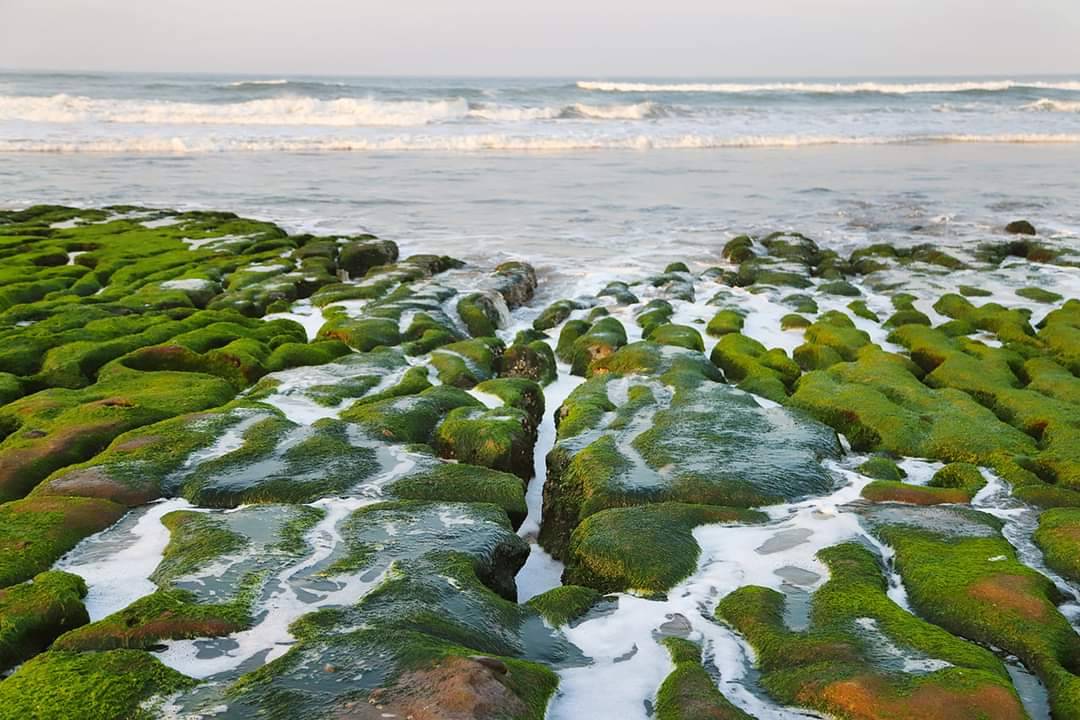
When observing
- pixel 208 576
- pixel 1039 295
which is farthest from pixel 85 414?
pixel 1039 295

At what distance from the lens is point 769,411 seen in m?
8.32

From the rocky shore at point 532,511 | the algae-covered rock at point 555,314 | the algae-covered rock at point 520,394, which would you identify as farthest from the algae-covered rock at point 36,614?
the algae-covered rock at point 555,314

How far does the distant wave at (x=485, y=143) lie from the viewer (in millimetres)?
35562

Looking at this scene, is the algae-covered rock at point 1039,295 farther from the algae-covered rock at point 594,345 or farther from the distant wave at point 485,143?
the distant wave at point 485,143

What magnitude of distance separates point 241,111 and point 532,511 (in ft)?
158

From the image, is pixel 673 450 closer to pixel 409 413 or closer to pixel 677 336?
pixel 409 413

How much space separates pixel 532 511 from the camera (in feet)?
24.4

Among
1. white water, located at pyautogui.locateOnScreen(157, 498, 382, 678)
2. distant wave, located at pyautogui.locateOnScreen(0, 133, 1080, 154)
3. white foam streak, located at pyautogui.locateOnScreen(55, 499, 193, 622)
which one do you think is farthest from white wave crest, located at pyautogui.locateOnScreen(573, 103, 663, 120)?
white water, located at pyautogui.locateOnScreen(157, 498, 382, 678)

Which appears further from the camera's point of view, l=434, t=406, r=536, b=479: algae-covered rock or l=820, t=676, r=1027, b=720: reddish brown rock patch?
l=434, t=406, r=536, b=479: algae-covered rock

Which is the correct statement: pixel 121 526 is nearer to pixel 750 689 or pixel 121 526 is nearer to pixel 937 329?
pixel 750 689

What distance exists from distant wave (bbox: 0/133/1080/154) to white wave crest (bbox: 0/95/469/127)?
27.1ft

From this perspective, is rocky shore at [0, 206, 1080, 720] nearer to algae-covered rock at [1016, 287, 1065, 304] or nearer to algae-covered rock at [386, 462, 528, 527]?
algae-covered rock at [386, 462, 528, 527]

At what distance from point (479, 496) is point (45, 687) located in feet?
10.8

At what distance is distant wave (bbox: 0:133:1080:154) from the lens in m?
35.6
